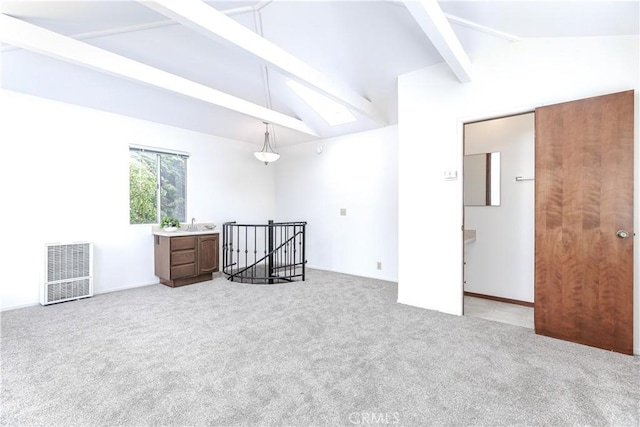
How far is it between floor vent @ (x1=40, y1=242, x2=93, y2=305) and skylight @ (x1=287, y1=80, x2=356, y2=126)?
12.6 feet

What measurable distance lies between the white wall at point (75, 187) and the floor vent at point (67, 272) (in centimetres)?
15

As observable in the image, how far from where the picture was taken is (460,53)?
2.79m

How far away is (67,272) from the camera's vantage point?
378 cm

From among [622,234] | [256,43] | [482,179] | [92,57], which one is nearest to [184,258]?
[92,57]

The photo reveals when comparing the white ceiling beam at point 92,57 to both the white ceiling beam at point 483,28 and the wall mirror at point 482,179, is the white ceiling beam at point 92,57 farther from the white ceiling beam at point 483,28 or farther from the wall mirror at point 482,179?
the wall mirror at point 482,179

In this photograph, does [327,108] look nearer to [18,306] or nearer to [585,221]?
[585,221]

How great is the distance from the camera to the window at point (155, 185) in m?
4.62

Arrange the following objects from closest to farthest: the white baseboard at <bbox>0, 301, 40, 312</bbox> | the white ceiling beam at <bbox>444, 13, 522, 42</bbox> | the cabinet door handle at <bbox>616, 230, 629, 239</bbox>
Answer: the cabinet door handle at <bbox>616, 230, 629, 239</bbox>, the white ceiling beam at <bbox>444, 13, 522, 42</bbox>, the white baseboard at <bbox>0, 301, 40, 312</bbox>

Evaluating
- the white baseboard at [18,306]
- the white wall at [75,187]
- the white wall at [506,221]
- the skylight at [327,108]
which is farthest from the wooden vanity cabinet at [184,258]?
the white wall at [506,221]

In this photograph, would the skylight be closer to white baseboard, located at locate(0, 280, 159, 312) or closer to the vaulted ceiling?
the vaulted ceiling

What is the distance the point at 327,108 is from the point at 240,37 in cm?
293

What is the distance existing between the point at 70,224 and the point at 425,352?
457cm

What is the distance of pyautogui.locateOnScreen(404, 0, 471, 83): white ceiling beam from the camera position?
206 cm

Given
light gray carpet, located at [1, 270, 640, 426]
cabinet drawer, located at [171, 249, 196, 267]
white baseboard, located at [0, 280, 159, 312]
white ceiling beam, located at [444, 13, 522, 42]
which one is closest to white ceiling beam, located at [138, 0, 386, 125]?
white ceiling beam, located at [444, 13, 522, 42]
